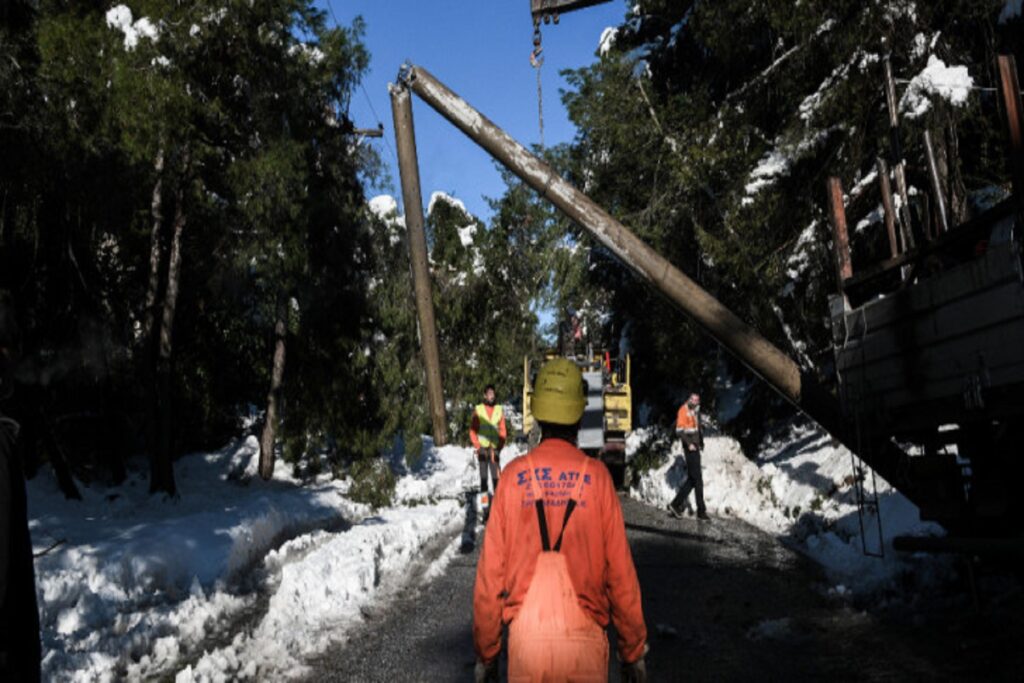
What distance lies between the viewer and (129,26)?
15.5 meters

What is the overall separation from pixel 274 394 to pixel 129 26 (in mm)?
9204

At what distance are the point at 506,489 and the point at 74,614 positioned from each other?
19.6 ft

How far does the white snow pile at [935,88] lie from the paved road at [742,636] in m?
6.97

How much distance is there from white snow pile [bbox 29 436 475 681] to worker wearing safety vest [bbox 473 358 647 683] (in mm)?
3500

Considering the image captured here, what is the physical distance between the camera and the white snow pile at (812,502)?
8.56 m

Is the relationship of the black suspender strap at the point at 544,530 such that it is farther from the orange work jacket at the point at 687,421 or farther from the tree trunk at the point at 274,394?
the tree trunk at the point at 274,394

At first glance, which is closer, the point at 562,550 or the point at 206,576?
the point at 562,550

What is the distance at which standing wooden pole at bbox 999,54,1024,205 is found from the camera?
5.45 m

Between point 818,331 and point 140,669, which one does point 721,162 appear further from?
point 140,669

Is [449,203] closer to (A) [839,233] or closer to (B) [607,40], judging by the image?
(B) [607,40]

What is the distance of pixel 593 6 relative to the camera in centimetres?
980

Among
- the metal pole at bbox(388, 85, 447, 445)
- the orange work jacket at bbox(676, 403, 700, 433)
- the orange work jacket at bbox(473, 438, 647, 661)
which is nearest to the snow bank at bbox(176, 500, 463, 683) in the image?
the metal pole at bbox(388, 85, 447, 445)

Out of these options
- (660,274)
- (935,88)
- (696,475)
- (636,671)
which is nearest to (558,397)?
(636,671)

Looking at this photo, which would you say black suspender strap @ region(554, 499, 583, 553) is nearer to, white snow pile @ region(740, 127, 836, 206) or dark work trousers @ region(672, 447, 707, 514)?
dark work trousers @ region(672, 447, 707, 514)
